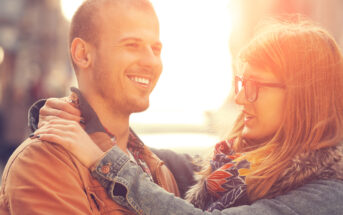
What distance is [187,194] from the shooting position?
3.66m

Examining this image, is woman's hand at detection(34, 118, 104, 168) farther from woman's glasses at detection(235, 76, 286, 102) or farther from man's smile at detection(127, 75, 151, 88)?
woman's glasses at detection(235, 76, 286, 102)

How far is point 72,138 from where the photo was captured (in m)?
2.70

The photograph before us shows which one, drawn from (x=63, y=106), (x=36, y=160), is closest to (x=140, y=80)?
(x=63, y=106)

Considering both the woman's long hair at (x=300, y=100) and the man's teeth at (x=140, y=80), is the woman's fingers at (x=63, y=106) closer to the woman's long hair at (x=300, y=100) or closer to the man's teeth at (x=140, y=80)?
the man's teeth at (x=140, y=80)

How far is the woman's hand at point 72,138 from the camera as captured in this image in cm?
265

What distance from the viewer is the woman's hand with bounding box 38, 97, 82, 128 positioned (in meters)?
2.89

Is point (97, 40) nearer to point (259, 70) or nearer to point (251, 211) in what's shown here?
point (259, 70)

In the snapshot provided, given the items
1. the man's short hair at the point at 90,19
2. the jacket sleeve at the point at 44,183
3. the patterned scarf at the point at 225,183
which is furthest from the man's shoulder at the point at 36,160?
the patterned scarf at the point at 225,183

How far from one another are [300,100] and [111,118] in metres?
1.28

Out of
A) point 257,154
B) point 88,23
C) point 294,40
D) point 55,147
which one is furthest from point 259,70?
point 55,147

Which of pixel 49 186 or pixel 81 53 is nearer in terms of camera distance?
pixel 49 186

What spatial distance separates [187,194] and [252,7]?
18.4 metres

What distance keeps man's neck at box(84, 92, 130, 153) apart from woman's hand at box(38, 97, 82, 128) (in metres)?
0.17

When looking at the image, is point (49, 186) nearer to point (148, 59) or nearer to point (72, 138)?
point (72, 138)
